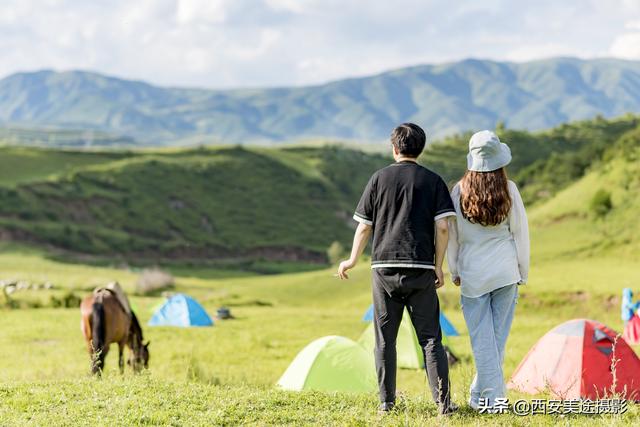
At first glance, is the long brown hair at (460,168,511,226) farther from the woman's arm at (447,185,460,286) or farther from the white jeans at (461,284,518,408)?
the white jeans at (461,284,518,408)

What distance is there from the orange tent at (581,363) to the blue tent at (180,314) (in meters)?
17.0

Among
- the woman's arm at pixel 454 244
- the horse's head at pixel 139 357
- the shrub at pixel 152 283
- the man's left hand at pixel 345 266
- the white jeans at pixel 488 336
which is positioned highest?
the woman's arm at pixel 454 244

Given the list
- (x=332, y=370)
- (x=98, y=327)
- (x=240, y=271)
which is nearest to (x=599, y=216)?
(x=332, y=370)

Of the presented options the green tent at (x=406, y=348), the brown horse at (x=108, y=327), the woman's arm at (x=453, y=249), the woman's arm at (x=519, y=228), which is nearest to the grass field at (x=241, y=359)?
the green tent at (x=406, y=348)

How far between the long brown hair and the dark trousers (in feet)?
2.51

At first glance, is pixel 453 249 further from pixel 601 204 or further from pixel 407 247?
pixel 601 204

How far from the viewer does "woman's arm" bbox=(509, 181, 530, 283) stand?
279 inches

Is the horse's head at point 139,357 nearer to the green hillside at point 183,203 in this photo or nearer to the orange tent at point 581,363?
the orange tent at point 581,363

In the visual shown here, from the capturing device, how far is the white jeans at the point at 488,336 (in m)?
7.24

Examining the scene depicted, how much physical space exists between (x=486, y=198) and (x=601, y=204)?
48.4 metres

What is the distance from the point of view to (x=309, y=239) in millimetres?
126312

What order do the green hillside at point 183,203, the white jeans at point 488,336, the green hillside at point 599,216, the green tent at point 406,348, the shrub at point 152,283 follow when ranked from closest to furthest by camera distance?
the white jeans at point 488,336 < the green tent at point 406,348 < the shrub at point 152,283 < the green hillside at point 599,216 < the green hillside at point 183,203

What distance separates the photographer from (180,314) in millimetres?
26688

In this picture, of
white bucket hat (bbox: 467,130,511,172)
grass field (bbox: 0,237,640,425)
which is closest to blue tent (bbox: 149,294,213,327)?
grass field (bbox: 0,237,640,425)
